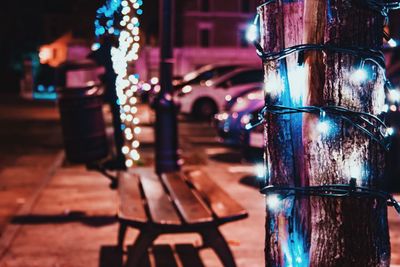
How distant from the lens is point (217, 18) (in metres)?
41.8

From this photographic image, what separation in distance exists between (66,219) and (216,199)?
2.59m

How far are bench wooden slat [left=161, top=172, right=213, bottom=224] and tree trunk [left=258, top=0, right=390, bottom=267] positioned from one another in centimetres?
230

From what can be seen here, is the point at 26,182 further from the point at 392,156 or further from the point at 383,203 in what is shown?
the point at 383,203

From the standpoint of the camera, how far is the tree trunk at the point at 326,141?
6.22 ft

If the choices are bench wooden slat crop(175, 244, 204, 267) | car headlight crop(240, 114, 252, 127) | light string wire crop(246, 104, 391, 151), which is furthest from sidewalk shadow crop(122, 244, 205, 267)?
car headlight crop(240, 114, 252, 127)

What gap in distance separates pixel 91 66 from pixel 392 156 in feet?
14.2

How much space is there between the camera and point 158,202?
15.8ft

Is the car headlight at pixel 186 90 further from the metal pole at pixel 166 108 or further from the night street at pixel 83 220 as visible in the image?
the metal pole at pixel 166 108

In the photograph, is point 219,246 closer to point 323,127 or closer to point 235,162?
point 323,127

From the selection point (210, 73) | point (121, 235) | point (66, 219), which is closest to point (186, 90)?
point (210, 73)

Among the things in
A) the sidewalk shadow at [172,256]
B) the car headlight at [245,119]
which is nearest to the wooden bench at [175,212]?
the sidewalk shadow at [172,256]

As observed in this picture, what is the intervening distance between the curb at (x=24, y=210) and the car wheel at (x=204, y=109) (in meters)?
8.68

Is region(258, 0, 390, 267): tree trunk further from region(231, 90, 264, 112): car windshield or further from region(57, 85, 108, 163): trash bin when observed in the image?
region(231, 90, 264, 112): car windshield

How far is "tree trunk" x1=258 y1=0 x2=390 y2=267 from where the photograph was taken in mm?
1895
